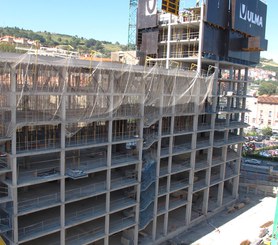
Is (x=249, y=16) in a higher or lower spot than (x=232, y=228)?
higher

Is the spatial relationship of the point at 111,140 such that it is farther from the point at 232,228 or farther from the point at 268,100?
the point at 268,100

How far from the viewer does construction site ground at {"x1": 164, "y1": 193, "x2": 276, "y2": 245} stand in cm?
3478

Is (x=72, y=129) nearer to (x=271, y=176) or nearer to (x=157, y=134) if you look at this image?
(x=157, y=134)

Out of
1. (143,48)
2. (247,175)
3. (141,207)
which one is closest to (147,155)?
(141,207)

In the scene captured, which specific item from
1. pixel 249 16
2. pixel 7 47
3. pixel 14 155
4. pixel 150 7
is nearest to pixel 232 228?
pixel 249 16

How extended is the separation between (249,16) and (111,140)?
26.8 metres

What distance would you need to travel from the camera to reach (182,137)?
4056cm

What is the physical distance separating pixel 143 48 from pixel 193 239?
78.4ft

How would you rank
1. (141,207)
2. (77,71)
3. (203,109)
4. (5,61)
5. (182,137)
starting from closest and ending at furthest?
(5,61) < (77,71) < (141,207) < (203,109) < (182,137)

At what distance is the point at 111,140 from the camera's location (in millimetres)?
27328

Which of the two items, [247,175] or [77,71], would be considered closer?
[77,71]

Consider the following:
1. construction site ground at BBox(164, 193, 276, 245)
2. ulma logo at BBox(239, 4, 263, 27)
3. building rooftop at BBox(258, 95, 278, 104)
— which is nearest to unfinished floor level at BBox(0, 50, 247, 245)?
construction site ground at BBox(164, 193, 276, 245)

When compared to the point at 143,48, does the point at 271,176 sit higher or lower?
lower

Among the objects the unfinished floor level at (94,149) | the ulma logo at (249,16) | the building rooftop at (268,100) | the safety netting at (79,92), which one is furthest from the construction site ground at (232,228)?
the building rooftop at (268,100)
